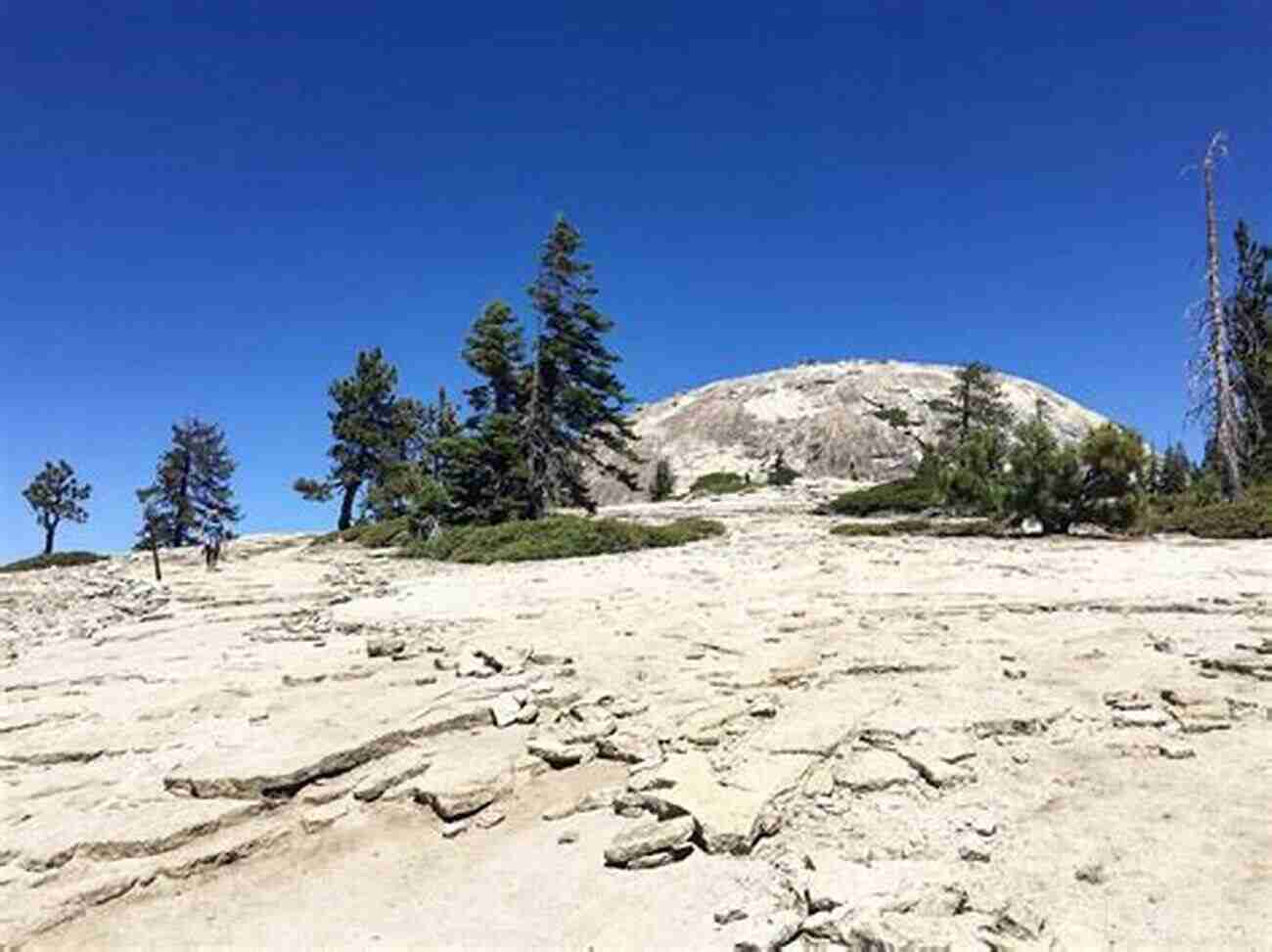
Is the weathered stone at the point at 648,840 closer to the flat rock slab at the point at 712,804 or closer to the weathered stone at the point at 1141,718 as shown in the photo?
the flat rock slab at the point at 712,804

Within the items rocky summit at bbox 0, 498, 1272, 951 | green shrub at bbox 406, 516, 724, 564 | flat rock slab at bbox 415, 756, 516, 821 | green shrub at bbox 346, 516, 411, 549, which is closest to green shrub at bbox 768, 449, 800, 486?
Answer: green shrub at bbox 346, 516, 411, 549

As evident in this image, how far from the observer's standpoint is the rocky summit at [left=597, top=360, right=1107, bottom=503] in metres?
74.1

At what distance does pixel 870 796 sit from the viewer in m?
6.09

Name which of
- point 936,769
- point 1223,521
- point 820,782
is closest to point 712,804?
point 820,782

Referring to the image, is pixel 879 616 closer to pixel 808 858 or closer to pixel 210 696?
pixel 808 858

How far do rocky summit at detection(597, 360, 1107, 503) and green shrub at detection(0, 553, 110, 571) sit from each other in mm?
38250

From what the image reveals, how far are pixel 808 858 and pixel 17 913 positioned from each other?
4.73 meters

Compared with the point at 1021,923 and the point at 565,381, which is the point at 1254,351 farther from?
the point at 1021,923

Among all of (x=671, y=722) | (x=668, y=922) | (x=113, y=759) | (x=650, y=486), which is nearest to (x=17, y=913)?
(x=113, y=759)

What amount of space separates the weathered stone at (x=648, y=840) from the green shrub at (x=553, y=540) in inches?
715

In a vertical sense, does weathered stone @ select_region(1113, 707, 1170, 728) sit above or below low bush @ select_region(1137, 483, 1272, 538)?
below

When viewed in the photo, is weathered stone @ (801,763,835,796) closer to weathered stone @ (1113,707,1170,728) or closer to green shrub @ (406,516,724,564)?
weathered stone @ (1113,707,1170,728)

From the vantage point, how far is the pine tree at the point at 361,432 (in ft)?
181

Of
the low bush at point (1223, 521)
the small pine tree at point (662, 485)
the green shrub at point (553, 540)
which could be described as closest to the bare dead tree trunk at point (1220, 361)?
the low bush at point (1223, 521)
